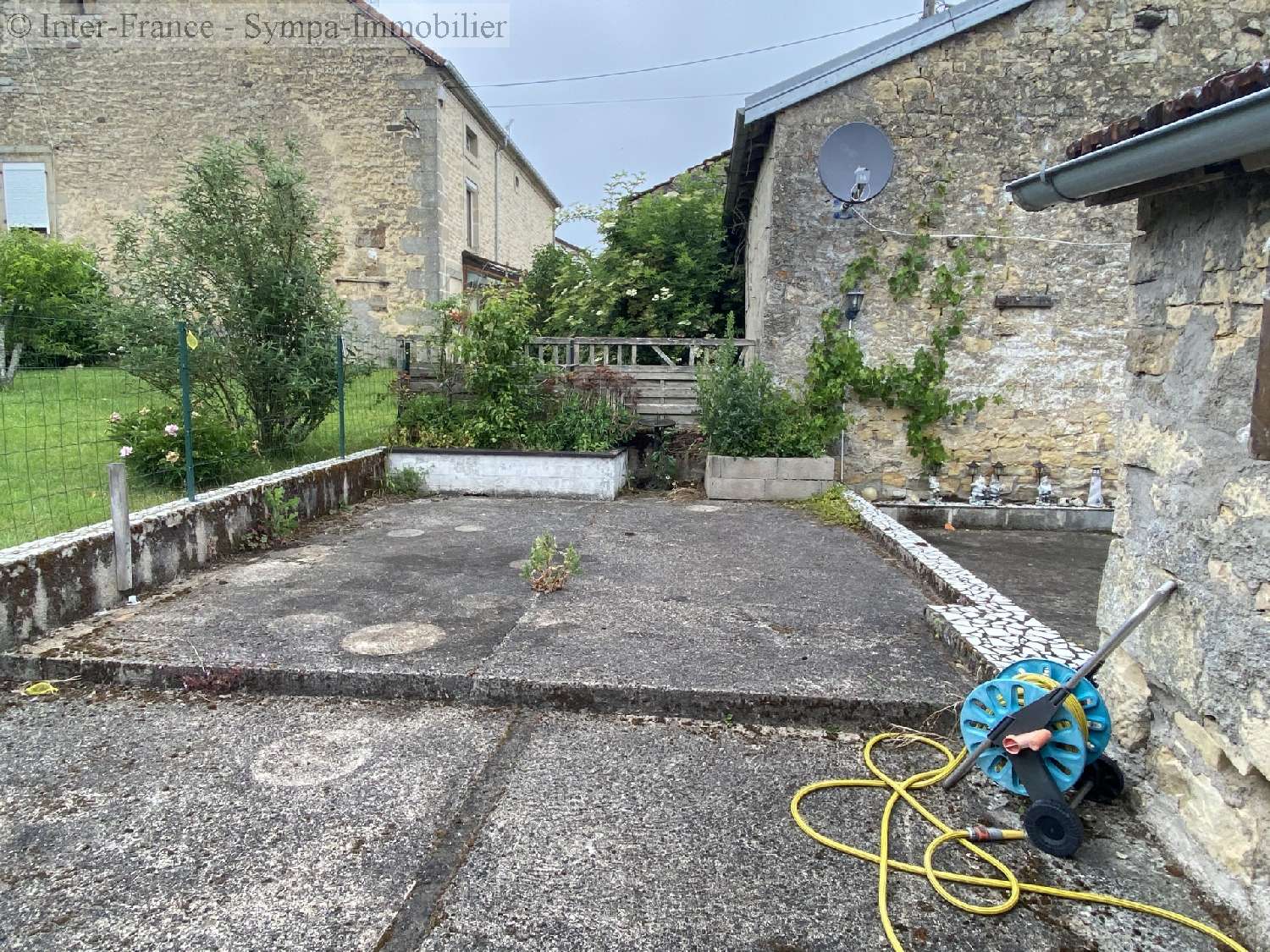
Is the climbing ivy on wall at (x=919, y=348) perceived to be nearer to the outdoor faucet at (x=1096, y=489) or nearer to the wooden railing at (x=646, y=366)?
the wooden railing at (x=646, y=366)

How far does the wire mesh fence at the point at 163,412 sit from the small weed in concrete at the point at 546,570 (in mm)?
2306

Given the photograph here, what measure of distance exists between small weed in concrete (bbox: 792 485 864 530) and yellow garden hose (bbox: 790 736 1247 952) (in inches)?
165

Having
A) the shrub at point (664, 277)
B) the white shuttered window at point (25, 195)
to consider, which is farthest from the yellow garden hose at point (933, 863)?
the white shuttered window at point (25, 195)

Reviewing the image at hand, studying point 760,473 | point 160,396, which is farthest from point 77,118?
point 760,473

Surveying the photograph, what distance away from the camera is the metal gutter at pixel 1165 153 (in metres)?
1.73

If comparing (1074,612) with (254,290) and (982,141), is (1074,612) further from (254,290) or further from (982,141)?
(254,290)

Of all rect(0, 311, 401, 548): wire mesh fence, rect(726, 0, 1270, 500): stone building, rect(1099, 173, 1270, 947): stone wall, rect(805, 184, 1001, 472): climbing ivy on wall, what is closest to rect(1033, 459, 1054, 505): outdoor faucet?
rect(726, 0, 1270, 500): stone building

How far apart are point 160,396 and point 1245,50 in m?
11.1

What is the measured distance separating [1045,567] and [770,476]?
2.68 m

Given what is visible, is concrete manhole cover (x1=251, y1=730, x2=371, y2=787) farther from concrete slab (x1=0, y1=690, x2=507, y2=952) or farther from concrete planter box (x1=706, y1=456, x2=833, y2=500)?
concrete planter box (x1=706, y1=456, x2=833, y2=500)

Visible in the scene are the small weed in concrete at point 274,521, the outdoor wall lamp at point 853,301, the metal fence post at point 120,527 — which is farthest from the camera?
the outdoor wall lamp at point 853,301

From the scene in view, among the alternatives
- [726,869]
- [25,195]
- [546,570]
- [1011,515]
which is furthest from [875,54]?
[25,195]

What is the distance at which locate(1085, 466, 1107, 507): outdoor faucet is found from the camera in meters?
8.42

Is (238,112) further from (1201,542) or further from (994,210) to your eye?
(1201,542)
